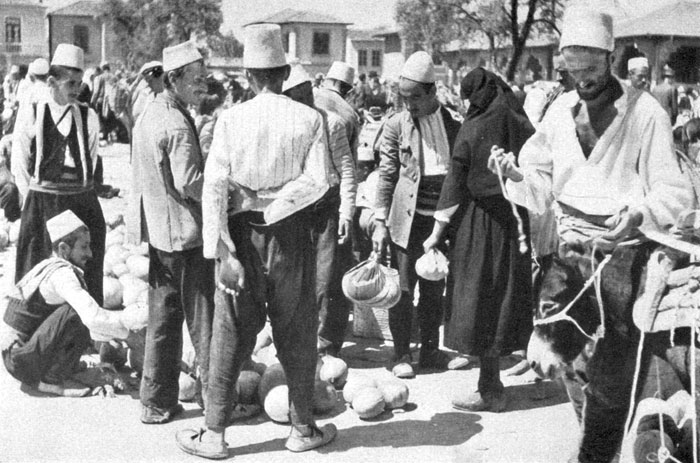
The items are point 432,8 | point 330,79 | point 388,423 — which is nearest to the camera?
point 388,423

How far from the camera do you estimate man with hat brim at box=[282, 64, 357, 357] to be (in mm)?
6184

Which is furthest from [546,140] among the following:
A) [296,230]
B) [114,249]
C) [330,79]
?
[114,249]

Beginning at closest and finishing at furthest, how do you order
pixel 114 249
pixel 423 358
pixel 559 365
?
pixel 559 365
pixel 423 358
pixel 114 249

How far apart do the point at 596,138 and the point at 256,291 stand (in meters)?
1.79

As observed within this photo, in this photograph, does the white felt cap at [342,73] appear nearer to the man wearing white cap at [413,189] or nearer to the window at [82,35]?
the man wearing white cap at [413,189]

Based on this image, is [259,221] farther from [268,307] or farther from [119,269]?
[119,269]

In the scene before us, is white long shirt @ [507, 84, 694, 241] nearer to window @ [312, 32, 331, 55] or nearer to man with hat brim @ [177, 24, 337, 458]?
man with hat brim @ [177, 24, 337, 458]

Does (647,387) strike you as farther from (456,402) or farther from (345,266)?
(345,266)

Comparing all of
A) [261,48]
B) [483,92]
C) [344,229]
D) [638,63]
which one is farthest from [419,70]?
[638,63]

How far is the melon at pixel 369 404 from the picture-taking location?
5406 mm

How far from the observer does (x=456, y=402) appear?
5.65m

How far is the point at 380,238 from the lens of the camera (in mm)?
6309

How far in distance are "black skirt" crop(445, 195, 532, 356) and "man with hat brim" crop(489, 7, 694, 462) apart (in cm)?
134

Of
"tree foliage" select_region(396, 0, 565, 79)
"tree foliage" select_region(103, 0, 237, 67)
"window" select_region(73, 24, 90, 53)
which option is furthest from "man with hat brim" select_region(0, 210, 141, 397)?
"window" select_region(73, 24, 90, 53)
